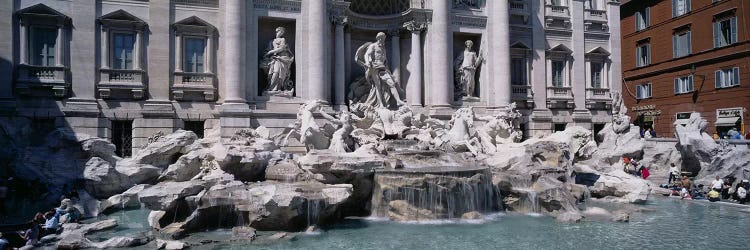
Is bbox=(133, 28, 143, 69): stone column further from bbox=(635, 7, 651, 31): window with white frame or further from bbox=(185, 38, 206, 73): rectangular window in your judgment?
bbox=(635, 7, 651, 31): window with white frame

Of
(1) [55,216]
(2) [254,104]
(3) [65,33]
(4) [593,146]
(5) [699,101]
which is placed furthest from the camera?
(5) [699,101]

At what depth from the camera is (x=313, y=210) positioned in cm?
1216

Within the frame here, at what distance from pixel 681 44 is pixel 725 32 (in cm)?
309

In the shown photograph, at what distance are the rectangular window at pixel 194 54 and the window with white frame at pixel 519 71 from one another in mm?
14486

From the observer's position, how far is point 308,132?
1652cm

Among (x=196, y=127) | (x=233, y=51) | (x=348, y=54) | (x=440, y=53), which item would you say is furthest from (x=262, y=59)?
(x=440, y=53)

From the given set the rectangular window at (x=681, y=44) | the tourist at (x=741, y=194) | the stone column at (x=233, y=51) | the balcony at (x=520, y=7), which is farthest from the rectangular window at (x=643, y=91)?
the stone column at (x=233, y=51)

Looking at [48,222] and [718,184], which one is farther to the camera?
[718,184]

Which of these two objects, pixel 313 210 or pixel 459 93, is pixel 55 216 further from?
pixel 459 93

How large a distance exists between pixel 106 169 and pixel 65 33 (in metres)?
6.30

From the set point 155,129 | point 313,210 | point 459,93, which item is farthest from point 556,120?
point 155,129

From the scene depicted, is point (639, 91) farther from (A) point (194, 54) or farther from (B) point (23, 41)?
(B) point (23, 41)

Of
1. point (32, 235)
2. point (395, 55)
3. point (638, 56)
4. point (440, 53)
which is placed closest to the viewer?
point (32, 235)

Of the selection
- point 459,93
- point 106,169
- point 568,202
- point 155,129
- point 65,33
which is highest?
point 65,33
